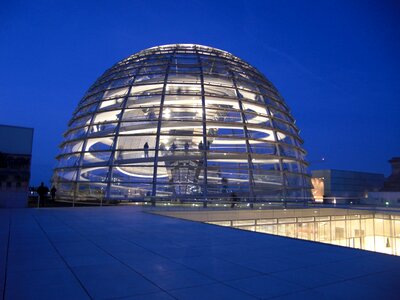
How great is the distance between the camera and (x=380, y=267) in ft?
17.8

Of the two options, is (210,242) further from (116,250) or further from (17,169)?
(17,169)

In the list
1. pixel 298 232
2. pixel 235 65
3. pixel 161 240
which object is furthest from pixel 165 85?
pixel 161 240

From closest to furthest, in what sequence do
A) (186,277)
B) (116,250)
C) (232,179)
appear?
1. (186,277)
2. (116,250)
3. (232,179)

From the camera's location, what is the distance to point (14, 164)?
17.0 metres

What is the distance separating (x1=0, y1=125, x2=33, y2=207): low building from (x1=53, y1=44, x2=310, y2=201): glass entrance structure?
4315 mm

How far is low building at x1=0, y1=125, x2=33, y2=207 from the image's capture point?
55.1 feet

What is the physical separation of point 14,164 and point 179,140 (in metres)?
9.57

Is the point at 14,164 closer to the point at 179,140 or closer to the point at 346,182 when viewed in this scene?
the point at 179,140

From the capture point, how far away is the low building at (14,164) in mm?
16781

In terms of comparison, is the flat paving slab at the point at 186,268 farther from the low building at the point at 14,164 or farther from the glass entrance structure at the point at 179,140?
the glass entrance structure at the point at 179,140

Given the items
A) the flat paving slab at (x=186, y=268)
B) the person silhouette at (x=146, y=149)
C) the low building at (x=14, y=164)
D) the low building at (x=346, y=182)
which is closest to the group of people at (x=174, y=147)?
the person silhouette at (x=146, y=149)

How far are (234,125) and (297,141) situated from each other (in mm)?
7019

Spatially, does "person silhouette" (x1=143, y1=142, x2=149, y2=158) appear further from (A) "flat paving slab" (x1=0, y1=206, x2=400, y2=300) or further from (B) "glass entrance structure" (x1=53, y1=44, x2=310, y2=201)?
(A) "flat paving slab" (x1=0, y1=206, x2=400, y2=300)

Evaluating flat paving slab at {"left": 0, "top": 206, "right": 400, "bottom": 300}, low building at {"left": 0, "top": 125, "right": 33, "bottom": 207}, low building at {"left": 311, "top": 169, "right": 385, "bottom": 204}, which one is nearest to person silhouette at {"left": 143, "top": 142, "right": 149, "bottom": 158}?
low building at {"left": 0, "top": 125, "right": 33, "bottom": 207}
